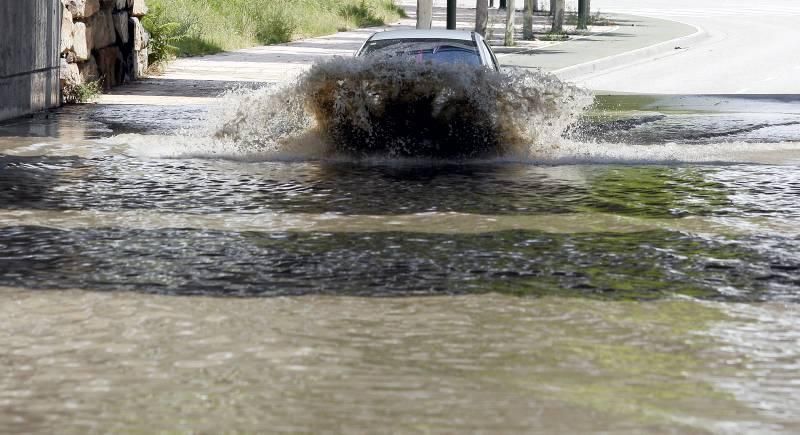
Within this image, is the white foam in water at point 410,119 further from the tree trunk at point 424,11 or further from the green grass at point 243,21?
the tree trunk at point 424,11

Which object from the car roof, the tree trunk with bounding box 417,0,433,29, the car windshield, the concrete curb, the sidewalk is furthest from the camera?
the tree trunk with bounding box 417,0,433,29

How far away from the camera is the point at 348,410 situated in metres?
5.64

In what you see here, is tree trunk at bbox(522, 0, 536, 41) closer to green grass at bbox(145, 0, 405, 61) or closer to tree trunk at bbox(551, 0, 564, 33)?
tree trunk at bbox(551, 0, 564, 33)

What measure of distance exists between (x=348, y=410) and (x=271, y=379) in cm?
57

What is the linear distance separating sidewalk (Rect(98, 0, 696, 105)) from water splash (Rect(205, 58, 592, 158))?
268 centimetres

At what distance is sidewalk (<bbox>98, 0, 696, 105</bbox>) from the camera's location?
24859 millimetres

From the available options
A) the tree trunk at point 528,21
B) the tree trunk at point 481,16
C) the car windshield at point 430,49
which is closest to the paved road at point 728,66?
the tree trunk at point 481,16

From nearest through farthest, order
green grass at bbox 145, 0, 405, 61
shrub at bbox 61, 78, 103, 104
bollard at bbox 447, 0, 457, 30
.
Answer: shrub at bbox 61, 78, 103, 104 → bollard at bbox 447, 0, 457, 30 → green grass at bbox 145, 0, 405, 61

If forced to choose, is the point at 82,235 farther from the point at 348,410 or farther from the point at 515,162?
the point at 515,162

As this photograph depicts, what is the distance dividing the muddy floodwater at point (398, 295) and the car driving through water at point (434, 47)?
5.87ft

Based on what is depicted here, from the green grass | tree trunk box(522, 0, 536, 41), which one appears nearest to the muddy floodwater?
the green grass

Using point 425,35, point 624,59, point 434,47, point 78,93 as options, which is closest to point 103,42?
point 78,93

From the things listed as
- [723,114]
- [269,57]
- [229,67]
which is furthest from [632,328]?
[269,57]

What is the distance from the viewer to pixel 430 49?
16.4 m
